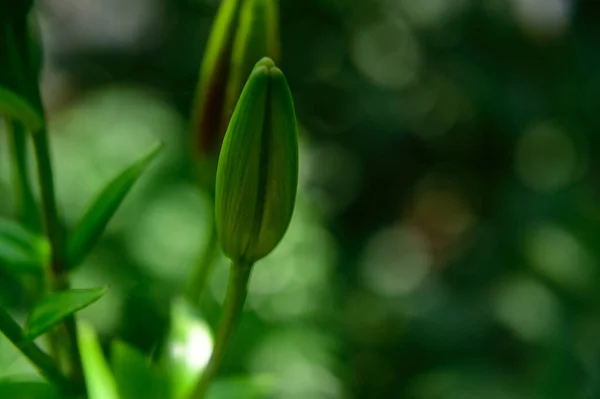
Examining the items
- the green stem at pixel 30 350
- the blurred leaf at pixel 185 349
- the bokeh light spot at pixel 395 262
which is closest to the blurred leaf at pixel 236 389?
the blurred leaf at pixel 185 349

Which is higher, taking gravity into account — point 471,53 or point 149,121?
point 471,53

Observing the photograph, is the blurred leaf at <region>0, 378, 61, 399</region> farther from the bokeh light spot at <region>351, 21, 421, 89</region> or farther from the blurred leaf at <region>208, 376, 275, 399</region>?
the bokeh light spot at <region>351, 21, 421, 89</region>

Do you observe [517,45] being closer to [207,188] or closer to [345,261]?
[345,261]

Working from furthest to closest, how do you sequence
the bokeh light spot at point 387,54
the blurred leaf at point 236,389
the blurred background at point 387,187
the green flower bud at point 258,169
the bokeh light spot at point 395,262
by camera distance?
the bokeh light spot at point 387,54 → the bokeh light spot at point 395,262 → the blurred background at point 387,187 → the blurred leaf at point 236,389 → the green flower bud at point 258,169

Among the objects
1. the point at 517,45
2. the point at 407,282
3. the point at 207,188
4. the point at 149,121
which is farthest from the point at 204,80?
the point at 517,45

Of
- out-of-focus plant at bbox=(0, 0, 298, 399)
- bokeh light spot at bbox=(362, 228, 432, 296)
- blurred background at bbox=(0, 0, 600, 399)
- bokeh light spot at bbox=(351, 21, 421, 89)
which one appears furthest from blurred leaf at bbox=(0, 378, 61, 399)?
bokeh light spot at bbox=(351, 21, 421, 89)

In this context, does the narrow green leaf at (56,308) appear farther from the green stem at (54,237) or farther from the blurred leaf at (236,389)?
the blurred leaf at (236,389)
